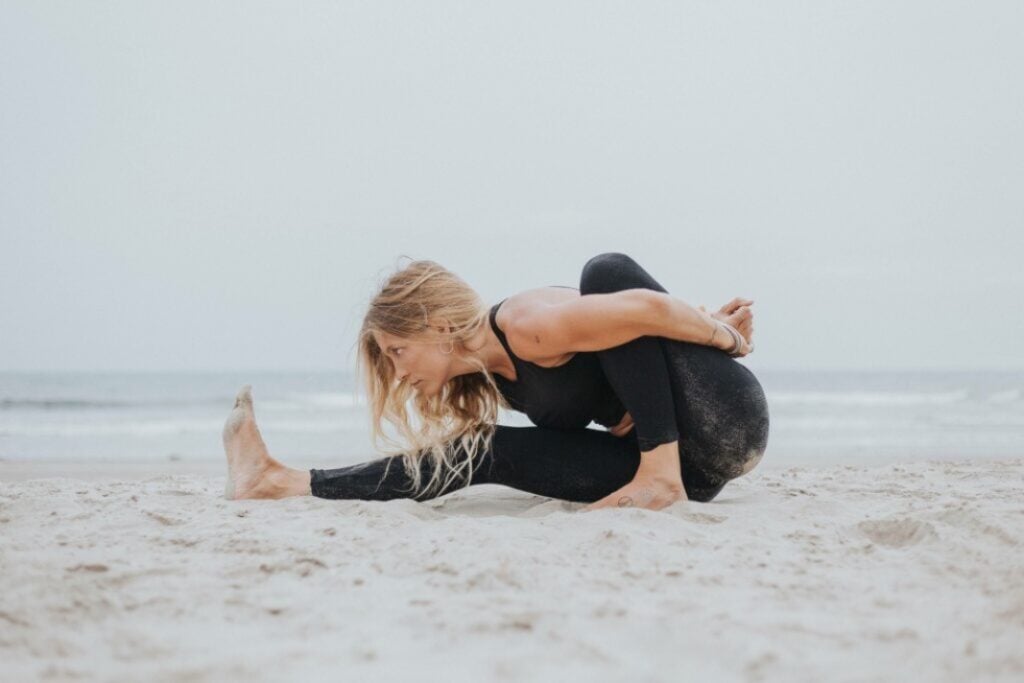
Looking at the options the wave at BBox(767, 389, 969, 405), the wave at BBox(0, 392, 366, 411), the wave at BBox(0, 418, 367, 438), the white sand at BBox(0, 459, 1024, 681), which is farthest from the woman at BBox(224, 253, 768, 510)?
the wave at BBox(767, 389, 969, 405)

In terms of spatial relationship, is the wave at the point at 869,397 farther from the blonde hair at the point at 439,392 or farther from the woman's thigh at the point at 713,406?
the blonde hair at the point at 439,392

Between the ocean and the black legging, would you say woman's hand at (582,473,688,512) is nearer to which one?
the black legging

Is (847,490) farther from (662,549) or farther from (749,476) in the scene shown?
(662,549)

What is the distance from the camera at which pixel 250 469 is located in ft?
9.69

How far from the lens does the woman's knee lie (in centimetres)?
259

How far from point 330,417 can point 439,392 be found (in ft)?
38.8

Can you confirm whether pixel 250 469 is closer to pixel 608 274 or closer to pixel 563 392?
pixel 563 392

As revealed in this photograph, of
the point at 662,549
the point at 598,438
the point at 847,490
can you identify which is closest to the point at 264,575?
the point at 662,549

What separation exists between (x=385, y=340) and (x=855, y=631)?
65.9 inches

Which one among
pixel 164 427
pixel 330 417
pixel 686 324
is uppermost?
pixel 686 324

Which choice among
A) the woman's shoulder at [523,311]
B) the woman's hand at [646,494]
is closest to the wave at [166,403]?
the woman's shoulder at [523,311]

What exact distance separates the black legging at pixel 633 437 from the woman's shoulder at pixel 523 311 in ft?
0.33

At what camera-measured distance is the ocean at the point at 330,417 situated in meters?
6.77

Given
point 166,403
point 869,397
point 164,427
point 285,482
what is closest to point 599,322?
point 285,482
